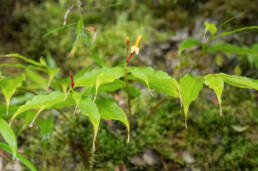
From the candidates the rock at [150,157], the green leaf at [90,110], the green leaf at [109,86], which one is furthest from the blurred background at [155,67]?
the green leaf at [90,110]

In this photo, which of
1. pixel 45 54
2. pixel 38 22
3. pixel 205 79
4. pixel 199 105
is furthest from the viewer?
pixel 38 22

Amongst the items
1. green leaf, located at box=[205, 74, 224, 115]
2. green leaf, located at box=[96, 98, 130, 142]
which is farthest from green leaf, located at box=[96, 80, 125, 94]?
green leaf, located at box=[205, 74, 224, 115]

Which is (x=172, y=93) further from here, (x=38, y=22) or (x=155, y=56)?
(x=38, y=22)

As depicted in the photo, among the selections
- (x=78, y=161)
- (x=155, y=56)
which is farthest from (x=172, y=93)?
(x=155, y=56)

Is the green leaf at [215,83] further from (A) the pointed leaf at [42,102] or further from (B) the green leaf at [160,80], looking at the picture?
(A) the pointed leaf at [42,102]

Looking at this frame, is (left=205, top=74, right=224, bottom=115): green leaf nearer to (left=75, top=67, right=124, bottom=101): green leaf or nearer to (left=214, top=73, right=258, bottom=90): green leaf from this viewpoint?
(left=214, top=73, right=258, bottom=90): green leaf
